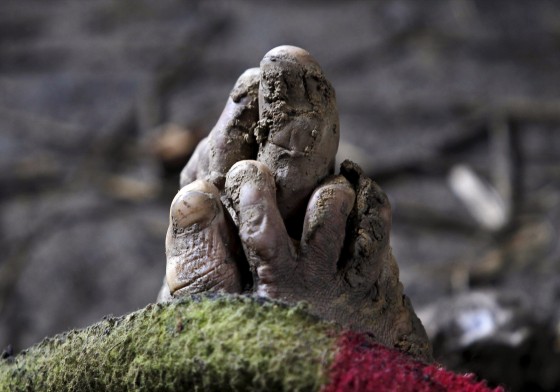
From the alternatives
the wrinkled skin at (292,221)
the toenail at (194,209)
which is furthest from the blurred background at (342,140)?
the toenail at (194,209)

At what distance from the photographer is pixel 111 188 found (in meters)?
3.32

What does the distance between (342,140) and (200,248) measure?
2.55m

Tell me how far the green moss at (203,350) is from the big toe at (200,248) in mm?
43

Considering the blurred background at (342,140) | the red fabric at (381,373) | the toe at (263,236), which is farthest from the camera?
the blurred background at (342,140)

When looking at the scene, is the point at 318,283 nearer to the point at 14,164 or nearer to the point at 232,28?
the point at 14,164

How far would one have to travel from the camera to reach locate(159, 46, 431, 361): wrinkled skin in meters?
0.85

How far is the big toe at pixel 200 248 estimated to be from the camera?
0.86 m

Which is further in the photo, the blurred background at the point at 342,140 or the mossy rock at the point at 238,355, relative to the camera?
the blurred background at the point at 342,140

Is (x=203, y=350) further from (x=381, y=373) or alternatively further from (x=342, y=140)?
(x=342, y=140)

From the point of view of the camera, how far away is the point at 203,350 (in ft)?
2.52

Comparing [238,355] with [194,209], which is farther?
[194,209]

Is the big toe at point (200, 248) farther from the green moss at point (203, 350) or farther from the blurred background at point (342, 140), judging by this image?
the blurred background at point (342, 140)

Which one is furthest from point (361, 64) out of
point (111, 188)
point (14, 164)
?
point (14, 164)

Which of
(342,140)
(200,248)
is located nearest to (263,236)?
(200,248)
